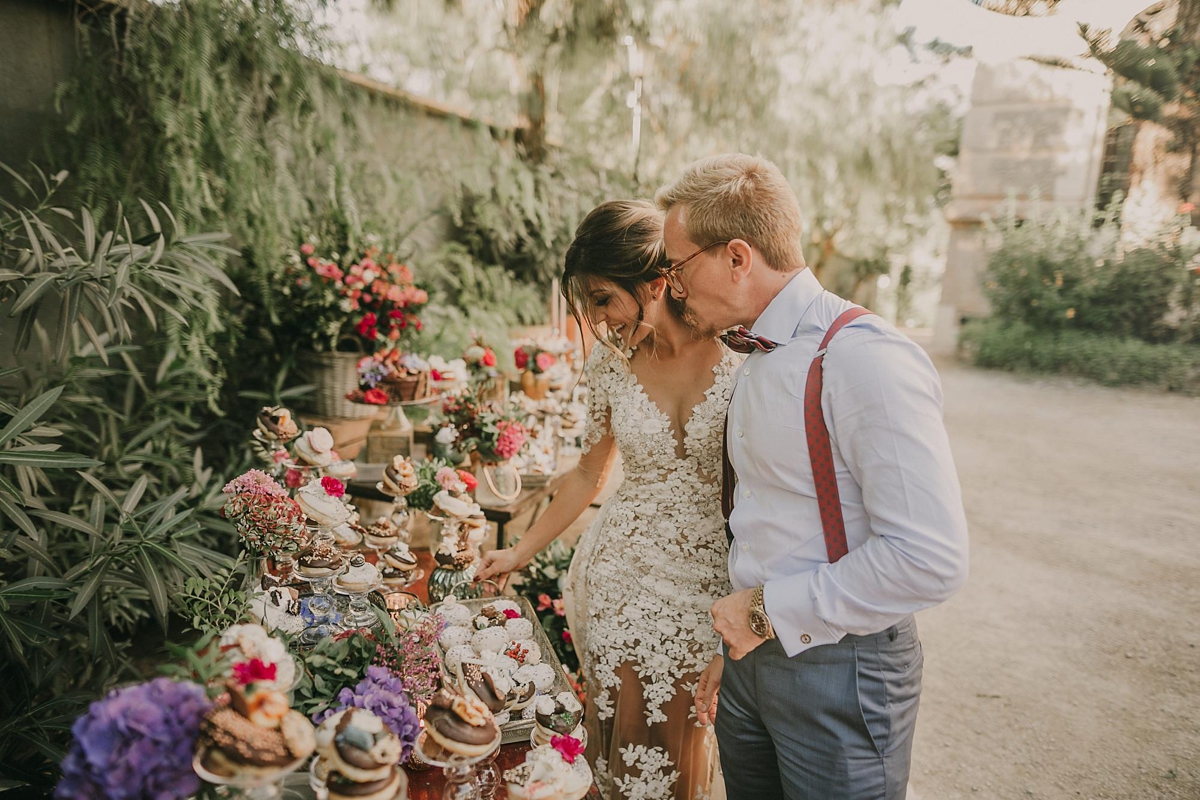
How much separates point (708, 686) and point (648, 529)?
0.43 metres

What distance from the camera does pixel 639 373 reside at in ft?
6.38

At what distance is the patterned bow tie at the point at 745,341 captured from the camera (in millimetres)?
1280

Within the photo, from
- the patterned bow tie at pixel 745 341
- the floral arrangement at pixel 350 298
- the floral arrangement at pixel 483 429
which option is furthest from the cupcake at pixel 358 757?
the floral arrangement at pixel 350 298

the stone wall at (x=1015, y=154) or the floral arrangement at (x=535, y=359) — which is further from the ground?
the stone wall at (x=1015, y=154)

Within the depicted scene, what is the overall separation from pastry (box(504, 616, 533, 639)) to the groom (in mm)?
461

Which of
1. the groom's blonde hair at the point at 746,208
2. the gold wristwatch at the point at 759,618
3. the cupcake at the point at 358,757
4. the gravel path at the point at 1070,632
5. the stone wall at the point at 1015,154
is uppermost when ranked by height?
the stone wall at the point at 1015,154

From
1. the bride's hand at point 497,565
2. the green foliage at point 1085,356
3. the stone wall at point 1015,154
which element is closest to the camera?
the bride's hand at point 497,565

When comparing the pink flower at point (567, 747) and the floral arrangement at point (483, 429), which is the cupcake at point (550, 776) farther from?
the floral arrangement at point (483, 429)

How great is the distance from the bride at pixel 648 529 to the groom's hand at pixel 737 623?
0.50m

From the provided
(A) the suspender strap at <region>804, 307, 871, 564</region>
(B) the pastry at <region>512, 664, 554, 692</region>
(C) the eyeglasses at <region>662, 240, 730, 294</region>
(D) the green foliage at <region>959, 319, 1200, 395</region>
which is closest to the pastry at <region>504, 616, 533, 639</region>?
(B) the pastry at <region>512, 664, 554, 692</region>

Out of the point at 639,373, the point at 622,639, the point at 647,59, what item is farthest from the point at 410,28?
the point at 622,639

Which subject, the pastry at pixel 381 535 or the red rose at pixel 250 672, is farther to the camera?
the pastry at pixel 381 535

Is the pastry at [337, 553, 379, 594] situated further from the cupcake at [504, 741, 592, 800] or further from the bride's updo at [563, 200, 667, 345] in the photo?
the bride's updo at [563, 200, 667, 345]

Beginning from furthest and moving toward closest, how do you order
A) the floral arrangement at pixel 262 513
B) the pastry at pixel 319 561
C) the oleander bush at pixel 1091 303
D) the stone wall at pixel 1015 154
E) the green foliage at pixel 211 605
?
Answer: the stone wall at pixel 1015 154 < the oleander bush at pixel 1091 303 < the pastry at pixel 319 561 < the floral arrangement at pixel 262 513 < the green foliage at pixel 211 605
